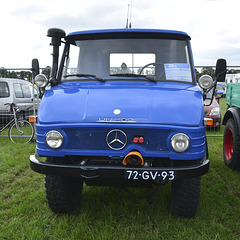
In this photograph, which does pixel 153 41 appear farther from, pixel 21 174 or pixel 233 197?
pixel 21 174

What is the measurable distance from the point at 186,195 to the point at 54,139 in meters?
1.57

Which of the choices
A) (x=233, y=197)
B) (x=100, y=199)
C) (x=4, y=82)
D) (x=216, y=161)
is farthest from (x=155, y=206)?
(x=4, y=82)

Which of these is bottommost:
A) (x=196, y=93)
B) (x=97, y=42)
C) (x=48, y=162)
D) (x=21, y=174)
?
(x=21, y=174)

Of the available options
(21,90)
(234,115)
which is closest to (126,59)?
(234,115)

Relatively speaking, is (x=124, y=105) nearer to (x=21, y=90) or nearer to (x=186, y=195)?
(x=186, y=195)

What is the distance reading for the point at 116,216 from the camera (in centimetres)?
329

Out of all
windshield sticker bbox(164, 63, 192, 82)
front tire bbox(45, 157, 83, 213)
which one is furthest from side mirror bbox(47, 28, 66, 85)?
windshield sticker bbox(164, 63, 192, 82)

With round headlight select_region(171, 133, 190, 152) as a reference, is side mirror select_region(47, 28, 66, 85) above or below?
above

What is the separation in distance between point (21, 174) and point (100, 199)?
1.90 metres

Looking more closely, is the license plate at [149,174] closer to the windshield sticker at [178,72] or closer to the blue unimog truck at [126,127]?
the blue unimog truck at [126,127]

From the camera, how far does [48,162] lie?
2824mm

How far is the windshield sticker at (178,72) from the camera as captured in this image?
3367mm

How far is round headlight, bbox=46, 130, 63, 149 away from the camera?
266 cm

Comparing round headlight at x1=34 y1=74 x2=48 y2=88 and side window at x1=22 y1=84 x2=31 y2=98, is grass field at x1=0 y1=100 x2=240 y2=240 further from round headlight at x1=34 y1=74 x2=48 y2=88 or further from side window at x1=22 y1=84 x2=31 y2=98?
side window at x1=22 y1=84 x2=31 y2=98
